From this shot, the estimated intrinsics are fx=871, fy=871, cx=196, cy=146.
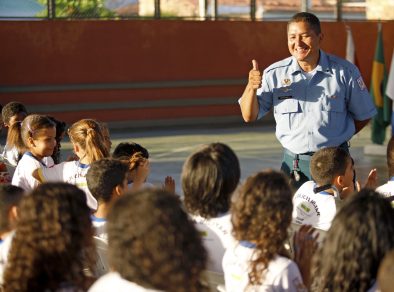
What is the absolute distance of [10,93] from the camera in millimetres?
14688

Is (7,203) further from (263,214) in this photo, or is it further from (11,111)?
(11,111)

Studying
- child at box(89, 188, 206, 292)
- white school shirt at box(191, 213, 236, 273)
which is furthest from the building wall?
child at box(89, 188, 206, 292)

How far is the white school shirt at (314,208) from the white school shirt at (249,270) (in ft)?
3.57

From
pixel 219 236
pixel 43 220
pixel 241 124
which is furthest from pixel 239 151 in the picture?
pixel 43 220

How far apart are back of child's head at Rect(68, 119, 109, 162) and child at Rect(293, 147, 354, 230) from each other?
118 cm

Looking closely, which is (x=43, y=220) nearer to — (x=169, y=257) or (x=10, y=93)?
(x=169, y=257)

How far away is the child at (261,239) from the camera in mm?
2832

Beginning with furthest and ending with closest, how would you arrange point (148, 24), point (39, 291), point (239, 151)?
point (148, 24) → point (239, 151) → point (39, 291)

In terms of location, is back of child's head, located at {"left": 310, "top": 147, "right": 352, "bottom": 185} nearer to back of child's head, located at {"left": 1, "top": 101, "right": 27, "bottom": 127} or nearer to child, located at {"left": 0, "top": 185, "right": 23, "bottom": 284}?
child, located at {"left": 0, "top": 185, "right": 23, "bottom": 284}

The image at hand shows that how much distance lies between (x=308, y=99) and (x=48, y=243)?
2.76m

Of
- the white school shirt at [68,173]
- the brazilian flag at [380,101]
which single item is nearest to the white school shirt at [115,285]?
the white school shirt at [68,173]

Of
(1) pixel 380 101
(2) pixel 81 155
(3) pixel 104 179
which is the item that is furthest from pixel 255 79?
(1) pixel 380 101

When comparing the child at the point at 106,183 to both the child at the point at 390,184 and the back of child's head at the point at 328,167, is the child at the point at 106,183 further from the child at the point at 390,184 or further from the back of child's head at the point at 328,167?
the child at the point at 390,184

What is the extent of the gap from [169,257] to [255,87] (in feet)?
8.66
